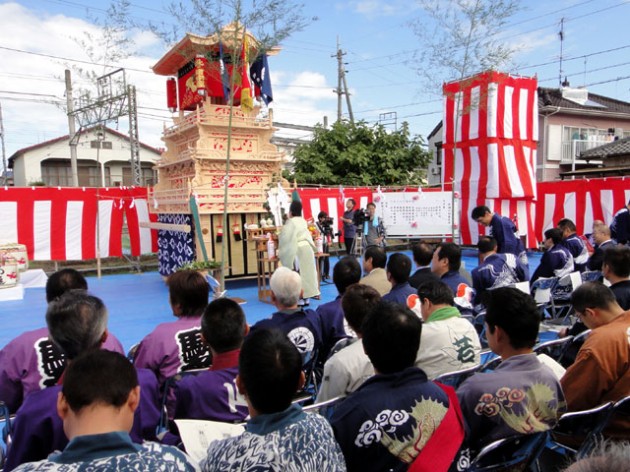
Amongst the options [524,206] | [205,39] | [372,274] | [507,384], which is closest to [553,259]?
[372,274]

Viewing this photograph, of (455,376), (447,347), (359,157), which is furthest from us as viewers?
(359,157)

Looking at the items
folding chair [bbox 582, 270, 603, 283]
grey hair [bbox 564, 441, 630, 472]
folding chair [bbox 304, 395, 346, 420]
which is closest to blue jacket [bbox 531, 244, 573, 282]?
folding chair [bbox 582, 270, 603, 283]

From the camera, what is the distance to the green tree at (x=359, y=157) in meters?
16.2

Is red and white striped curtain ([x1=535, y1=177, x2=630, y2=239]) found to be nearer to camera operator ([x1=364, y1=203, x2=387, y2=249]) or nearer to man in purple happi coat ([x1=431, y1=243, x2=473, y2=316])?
camera operator ([x1=364, y1=203, x2=387, y2=249])

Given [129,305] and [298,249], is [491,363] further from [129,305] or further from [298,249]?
[129,305]

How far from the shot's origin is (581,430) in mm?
2105

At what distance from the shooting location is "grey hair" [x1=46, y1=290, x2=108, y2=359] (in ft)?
6.31

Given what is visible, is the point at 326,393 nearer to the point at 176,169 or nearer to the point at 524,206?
the point at 176,169

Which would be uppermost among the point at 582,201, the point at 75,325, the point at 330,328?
the point at 582,201

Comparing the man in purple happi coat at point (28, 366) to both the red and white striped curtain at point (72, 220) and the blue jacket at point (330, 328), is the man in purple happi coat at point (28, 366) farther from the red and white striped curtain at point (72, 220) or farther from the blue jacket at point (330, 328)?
the red and white striped curtain at point (72, 220)

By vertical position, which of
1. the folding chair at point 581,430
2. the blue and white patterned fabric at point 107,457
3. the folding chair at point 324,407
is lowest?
the folding chair at point 581,430

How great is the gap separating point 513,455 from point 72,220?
996cm

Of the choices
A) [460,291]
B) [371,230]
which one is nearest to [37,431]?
[460,291]

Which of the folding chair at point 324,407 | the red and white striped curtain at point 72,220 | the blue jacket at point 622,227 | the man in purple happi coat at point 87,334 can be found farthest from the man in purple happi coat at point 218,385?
the red and white striped curtain at point 72,220
